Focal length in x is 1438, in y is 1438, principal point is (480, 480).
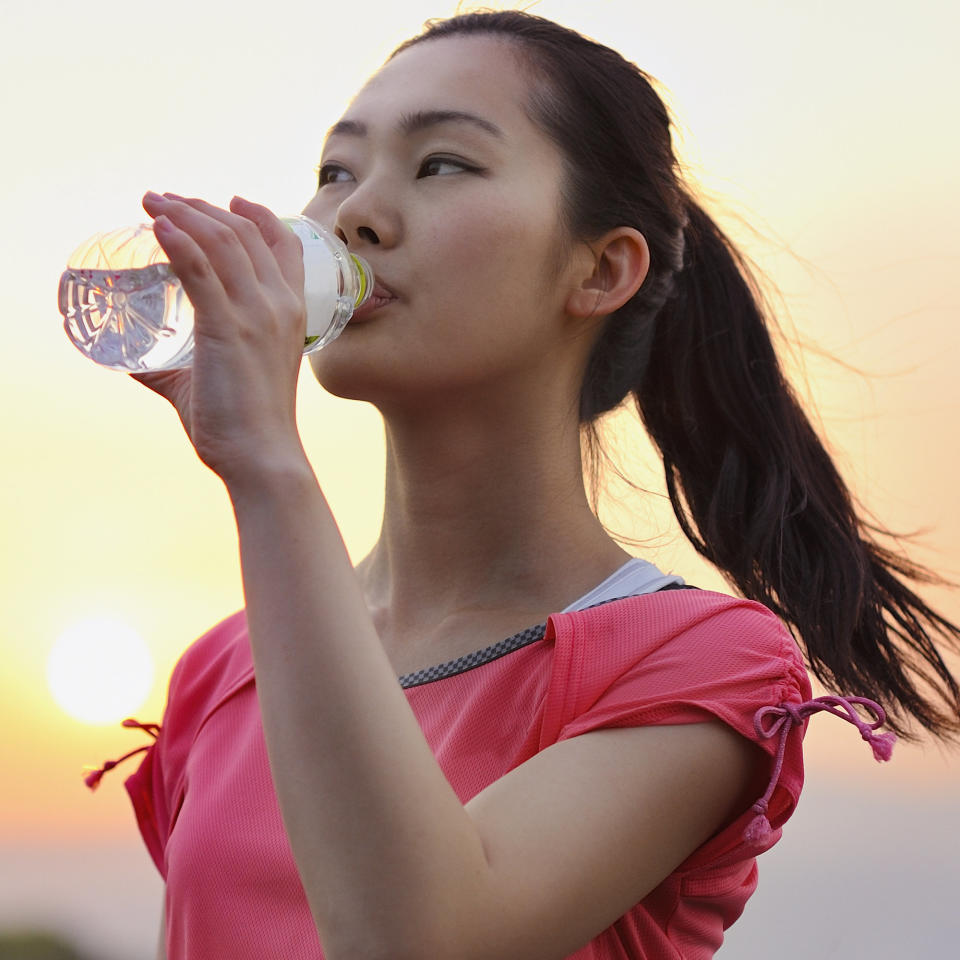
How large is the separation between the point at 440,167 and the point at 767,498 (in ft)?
2.13

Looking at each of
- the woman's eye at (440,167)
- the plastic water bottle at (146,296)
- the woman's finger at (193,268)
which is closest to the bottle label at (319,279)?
the plastic water bottle at (146,296)

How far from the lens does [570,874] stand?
1226 millimetres

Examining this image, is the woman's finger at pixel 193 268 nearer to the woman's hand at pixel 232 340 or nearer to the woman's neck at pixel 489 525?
the woman's hand at pixel 232 340

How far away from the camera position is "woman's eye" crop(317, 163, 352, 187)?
64.7 inches

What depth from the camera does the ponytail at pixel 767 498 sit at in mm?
1842

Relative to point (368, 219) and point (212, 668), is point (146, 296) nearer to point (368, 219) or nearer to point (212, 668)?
point (368, 219)

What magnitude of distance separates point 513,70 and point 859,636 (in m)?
0.84

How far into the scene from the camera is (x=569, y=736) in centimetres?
137

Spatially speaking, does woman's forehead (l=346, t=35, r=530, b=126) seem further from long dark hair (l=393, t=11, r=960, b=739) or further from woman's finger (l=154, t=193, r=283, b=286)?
woman's finger (l=154, t=193, r=283, b=286)

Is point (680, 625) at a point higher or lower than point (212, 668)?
higher

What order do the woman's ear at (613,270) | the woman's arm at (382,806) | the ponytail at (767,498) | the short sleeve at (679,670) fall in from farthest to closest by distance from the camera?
the ponytail at (767,498) < the woman's ear at (613,270) < the short sleeve at (679,670) < the woman's arm at (382,806)

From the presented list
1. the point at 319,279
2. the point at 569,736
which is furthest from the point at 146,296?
the point at 569,736

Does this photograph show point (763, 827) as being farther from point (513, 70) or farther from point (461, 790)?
point (513, 70)

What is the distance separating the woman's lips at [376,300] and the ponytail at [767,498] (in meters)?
0.57
